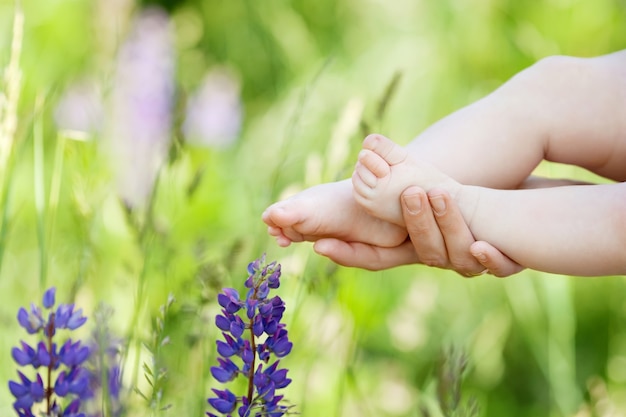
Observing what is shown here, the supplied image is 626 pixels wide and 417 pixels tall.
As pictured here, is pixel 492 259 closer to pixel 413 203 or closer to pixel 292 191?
pixel 413 203

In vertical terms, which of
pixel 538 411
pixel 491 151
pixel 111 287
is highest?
pixel 491 151

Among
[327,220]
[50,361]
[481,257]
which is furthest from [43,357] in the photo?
[481,257]

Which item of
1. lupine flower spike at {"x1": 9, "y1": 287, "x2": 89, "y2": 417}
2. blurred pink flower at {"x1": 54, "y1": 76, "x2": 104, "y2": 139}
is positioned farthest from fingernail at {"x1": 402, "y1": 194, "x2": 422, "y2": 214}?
blurred pink flower at {"x1": 54, "y1": 76, "x2": 104, "y2": 139}

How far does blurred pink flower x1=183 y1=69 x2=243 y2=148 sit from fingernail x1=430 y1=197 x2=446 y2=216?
4.56 ft

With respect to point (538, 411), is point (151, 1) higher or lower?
higher

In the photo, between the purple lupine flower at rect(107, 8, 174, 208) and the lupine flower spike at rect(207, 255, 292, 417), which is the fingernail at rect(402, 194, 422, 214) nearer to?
the lupine flower spike at rect(207, 255, 292, 417)

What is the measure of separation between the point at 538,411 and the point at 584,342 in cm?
29

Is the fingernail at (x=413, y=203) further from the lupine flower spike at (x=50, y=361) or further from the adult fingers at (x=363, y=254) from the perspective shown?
the lupine flower spike at (x=50, y=361)

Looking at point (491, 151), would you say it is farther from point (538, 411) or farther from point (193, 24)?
point (193, 24)

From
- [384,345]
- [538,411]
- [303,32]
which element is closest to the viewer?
[538,411]

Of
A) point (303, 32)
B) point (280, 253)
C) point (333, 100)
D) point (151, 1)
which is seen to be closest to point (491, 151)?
point (280, 253)

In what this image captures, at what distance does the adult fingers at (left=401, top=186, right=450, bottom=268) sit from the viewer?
0.96m

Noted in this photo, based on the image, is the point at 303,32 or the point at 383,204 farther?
the point at 303,32

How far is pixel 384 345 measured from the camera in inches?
74.0
